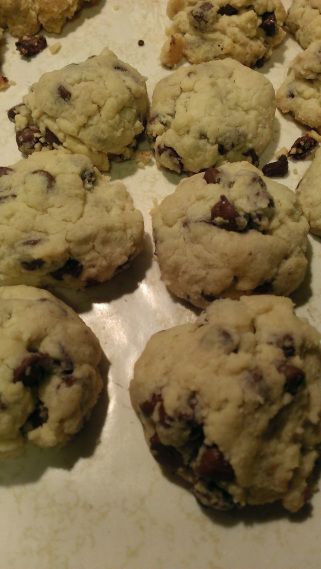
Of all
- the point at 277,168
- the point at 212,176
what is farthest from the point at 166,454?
the point at 277,168

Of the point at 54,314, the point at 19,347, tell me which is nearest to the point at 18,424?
the point at 19,347

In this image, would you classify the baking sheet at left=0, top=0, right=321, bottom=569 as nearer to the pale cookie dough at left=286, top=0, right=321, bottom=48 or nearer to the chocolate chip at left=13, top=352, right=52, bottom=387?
the chocolate chip at left=13, top=352, right=52, bottom=387

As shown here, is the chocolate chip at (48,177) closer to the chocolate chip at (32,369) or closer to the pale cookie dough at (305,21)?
the chocolate chip at (32,369)

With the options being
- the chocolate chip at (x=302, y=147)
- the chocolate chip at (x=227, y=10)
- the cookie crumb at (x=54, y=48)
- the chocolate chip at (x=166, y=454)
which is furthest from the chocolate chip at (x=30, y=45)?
the chocolate chip at (x=166, y=454)

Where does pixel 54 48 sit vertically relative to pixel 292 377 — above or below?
above

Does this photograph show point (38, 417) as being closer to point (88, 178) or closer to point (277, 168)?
point (88, 178)
